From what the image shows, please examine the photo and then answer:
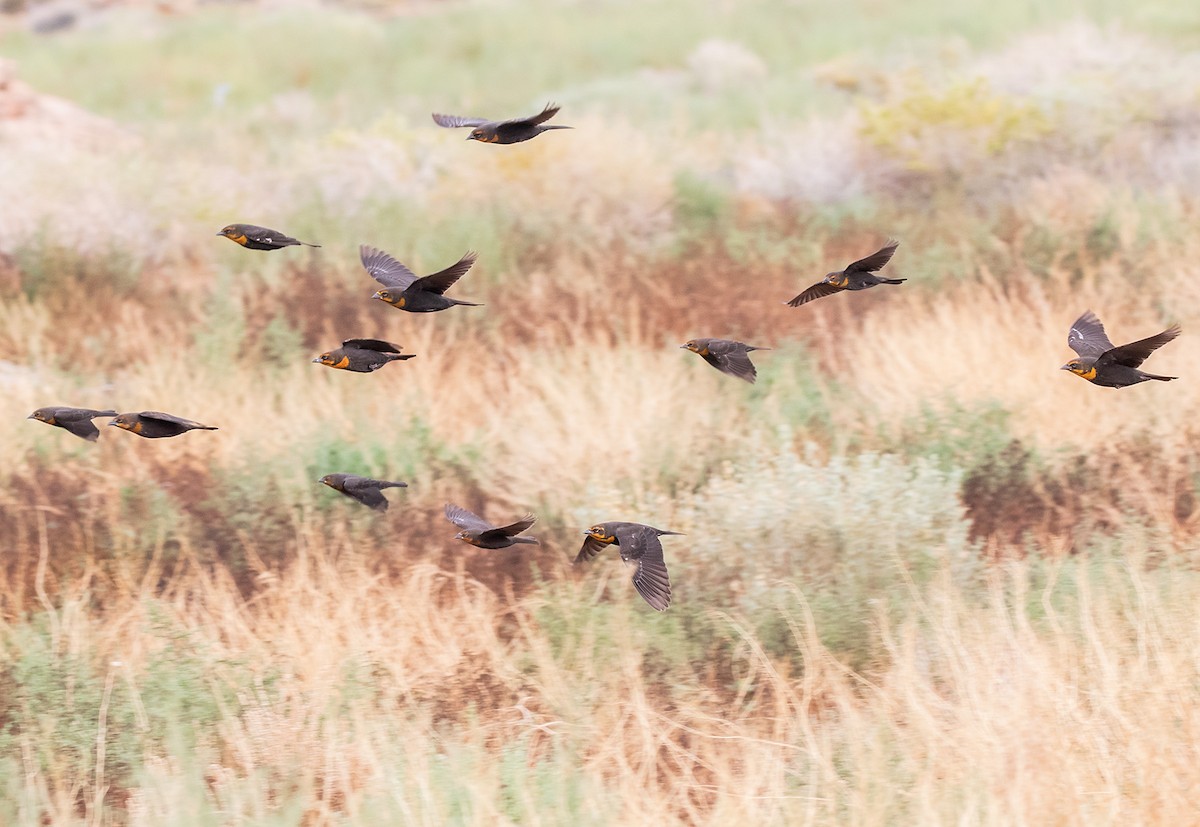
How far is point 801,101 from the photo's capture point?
15.4 meters

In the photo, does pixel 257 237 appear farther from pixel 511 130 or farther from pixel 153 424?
pixel 511 130

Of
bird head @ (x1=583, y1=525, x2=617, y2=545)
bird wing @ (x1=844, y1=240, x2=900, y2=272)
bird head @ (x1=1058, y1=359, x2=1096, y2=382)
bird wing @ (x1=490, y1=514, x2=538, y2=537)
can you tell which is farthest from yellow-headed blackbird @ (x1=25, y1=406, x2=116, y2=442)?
bird head @ (x1=1058, y1=359, x2=1096, y2=382)

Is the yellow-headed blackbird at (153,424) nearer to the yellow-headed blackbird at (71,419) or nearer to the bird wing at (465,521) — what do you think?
the yellow-headed blackbird at (71,419)

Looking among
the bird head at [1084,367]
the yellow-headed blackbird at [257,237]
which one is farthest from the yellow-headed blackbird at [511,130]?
the bird head at [1084,367]

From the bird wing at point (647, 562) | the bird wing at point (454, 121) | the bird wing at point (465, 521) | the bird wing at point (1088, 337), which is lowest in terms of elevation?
the bird wing at point (465, 521)

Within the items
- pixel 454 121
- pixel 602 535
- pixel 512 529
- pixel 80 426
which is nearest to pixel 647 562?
pixel 602 535

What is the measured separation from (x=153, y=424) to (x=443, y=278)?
101 centimetres

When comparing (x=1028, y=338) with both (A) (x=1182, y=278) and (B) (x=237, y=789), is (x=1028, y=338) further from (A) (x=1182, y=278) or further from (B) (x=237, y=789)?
(B) (x=237, y=789)

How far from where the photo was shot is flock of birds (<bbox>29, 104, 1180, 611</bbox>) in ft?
13.1

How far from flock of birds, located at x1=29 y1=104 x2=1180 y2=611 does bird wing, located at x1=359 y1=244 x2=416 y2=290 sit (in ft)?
1.26

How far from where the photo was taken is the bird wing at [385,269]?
4.98 metres

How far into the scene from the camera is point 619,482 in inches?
246

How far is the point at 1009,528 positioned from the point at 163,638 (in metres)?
3.39

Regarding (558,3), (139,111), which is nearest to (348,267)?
(139,111)
